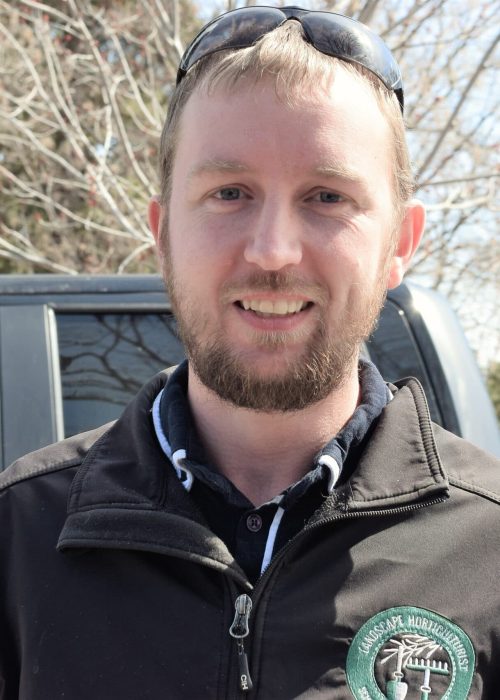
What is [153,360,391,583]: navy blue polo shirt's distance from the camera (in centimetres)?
157

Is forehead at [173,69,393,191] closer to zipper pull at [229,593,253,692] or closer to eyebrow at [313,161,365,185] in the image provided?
eyebrow at [313,161,365,185]

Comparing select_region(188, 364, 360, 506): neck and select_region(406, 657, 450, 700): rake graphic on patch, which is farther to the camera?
select_region(188, 364, 360, 506): neck

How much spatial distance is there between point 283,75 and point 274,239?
323 millimetres

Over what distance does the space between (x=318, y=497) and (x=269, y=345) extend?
30 centimetres

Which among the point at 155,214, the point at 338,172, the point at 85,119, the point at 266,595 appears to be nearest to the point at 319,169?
the point at 338,172

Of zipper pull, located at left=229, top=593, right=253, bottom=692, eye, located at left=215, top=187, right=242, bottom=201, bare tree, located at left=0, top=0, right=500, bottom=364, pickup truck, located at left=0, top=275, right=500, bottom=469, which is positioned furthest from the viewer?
bare tree, located at left=0, top=0, right=500, bottom=364

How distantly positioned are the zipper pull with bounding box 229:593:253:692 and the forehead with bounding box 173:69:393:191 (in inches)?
29.8

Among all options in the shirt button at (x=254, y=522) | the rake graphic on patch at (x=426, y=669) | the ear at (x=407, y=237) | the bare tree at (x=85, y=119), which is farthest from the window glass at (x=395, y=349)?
the bare tree at (x=85, y=119)

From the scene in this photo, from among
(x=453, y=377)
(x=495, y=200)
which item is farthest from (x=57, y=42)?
(x=453, y=377)

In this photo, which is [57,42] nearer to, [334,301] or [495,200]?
[495,200]

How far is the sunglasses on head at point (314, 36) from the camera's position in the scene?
1.73m

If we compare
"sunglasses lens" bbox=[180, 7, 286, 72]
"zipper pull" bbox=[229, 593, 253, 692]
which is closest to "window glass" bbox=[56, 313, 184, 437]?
"sunglasses lens" bbox=[180, 7, 286, 72]

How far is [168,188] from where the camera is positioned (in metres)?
1.82

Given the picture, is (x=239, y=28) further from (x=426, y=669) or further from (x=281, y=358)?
(x=426, y=669)
